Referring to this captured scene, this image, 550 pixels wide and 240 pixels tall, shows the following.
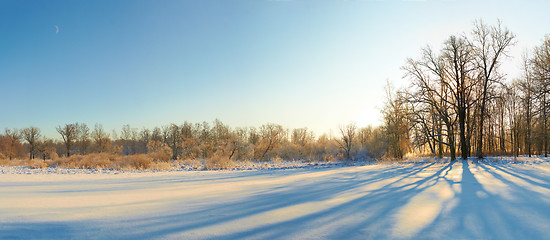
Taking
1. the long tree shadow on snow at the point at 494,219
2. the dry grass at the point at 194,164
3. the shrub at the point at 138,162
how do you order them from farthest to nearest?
the dry grass at the point at 194,164
the shrub at the point at 138,162
the long tree shadow on snow at the point at 494,219

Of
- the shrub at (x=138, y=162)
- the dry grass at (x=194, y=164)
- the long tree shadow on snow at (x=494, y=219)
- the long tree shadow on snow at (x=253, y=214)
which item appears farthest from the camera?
the dry grass at (x=194, y=164)

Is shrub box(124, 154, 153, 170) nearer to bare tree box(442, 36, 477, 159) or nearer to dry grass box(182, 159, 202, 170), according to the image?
dry grass box(182, 159, 202, 170)

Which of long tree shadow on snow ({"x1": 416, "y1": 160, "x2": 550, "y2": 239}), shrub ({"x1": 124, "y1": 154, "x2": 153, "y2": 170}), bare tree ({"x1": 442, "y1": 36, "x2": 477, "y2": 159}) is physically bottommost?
shrub ({"x1": 124, "y1": 154, "x2": 153, "y2": 170})

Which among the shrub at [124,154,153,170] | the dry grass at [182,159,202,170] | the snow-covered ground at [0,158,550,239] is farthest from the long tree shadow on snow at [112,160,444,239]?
the shrub at [124,154,153,170]

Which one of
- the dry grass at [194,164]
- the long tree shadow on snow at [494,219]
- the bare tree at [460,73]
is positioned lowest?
the dry grass at [194,164]

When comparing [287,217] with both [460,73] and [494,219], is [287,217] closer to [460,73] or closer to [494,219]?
[494,219]

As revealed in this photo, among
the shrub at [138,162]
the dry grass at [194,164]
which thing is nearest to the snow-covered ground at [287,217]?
the shrub at [138,162]

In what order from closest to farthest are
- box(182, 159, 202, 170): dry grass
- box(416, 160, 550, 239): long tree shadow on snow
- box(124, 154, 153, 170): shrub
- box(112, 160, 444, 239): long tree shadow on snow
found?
box(416, 160, 550, 239): long tree shadow on snow
box(112, 160, 444, 239): long tree shadow on snow
box(124, 154, 153, 170): shrub
box(182, 159, 202, 170): dry grass

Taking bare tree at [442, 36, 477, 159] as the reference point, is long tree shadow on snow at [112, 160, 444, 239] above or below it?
below

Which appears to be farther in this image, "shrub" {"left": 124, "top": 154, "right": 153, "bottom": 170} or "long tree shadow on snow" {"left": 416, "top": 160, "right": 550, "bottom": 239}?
"shrub" {"left": 124, "top": 154, "right": 153, "bottom": 170}

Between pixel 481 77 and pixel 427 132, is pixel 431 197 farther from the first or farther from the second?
pixel 481 77

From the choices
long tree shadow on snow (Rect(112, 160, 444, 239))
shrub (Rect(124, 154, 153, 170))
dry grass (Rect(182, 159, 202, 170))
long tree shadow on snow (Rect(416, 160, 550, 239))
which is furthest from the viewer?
dry grass (Rect(182, 159, 202, 170))

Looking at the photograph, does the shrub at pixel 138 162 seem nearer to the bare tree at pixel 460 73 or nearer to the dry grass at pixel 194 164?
the dry grass at pixel 194 164

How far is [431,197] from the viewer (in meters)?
4.31
